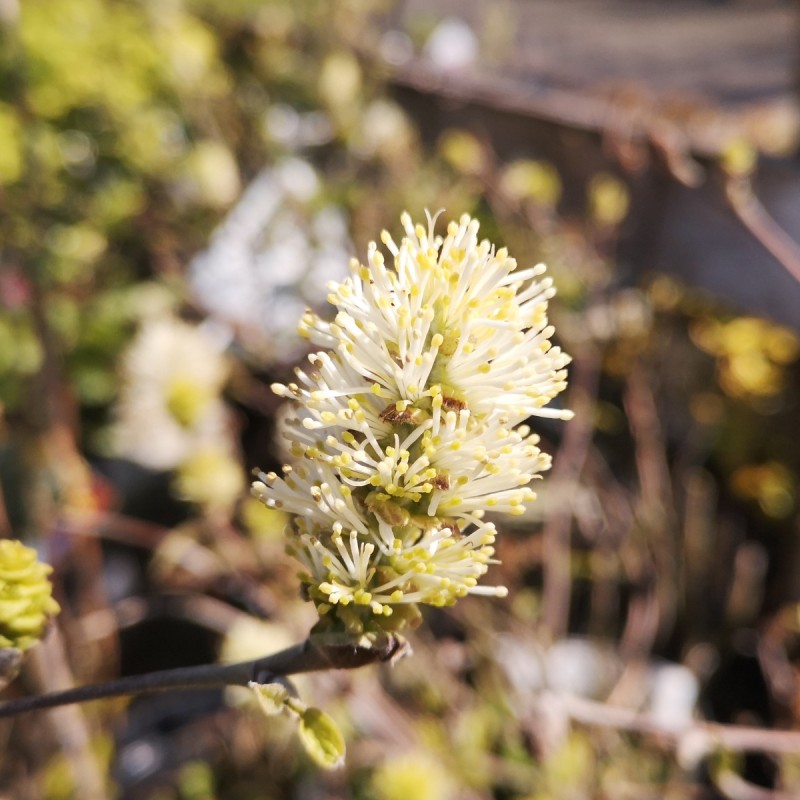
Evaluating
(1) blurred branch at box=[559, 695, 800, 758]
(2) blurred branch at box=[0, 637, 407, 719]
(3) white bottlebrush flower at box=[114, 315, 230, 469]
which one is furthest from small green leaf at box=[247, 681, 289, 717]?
(3) white bottlebrush flower at box=[114, 315, 230, 469]

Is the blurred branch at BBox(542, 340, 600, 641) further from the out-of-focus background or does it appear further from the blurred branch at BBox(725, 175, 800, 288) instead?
the blurred branch at BBox(725, 175, 800, 288)

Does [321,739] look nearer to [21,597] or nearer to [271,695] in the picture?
[271,695]

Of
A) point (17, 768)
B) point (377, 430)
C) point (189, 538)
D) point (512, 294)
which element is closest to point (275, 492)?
point (377, 430)

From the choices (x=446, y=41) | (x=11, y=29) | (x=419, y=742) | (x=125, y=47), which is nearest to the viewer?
(x=11, y=29)

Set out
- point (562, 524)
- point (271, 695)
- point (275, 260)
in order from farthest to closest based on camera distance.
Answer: point (275, 260)
point (562, 524)
point (271, 695)

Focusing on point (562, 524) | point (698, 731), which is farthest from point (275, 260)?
point (698, 731)

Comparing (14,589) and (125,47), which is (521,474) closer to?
(14,589)

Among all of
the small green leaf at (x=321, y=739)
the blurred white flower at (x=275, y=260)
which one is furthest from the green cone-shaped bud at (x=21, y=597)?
the blurred white flower at (x=275, y=260)

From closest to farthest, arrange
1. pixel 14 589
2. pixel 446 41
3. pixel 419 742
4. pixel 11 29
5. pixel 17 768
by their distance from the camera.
Result: pixel 14 589 < pixel 11 29 < pixel 419 742 < pixel 17 768 < pixel 446 41
